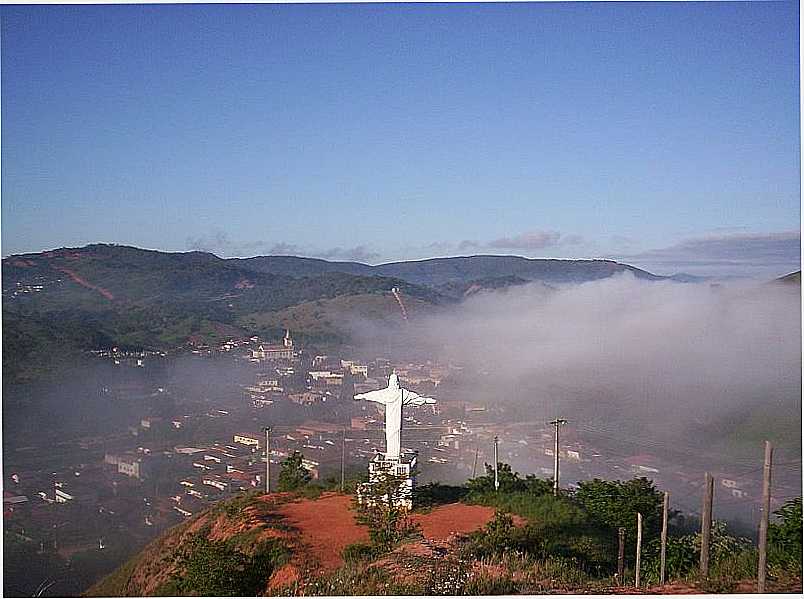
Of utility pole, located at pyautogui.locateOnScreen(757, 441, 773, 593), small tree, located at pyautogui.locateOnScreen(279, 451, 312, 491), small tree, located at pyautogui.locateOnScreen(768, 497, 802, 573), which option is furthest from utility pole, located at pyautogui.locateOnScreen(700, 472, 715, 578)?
small tree, located at pyautogui.locateOnScreen(279, 451, 312, 491)

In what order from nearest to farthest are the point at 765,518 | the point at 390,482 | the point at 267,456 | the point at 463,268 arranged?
the point at 765,518 → the point at 390,482 → the point at 267,456 → the point at 463,268

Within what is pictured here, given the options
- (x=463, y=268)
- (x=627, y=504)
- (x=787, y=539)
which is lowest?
(x=787, y=539)

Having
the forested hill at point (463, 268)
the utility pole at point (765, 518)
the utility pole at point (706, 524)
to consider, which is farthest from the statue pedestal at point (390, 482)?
the utility pole at point (765, 518)

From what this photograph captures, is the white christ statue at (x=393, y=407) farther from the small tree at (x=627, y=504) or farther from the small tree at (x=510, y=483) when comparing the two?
the small tree at (x=627, y=504)

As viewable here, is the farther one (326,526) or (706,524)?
(326,526)

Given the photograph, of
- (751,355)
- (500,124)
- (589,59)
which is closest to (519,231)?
(500,124)

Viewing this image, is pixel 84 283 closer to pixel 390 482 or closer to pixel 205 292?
pixel 205 292

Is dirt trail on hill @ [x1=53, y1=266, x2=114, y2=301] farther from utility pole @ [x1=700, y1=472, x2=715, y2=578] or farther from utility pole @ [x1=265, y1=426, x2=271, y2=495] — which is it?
utility pole @ [x1=700, y1=472, x2=715, y2=578]

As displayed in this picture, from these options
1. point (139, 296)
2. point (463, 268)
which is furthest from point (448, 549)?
point (139, 296)
